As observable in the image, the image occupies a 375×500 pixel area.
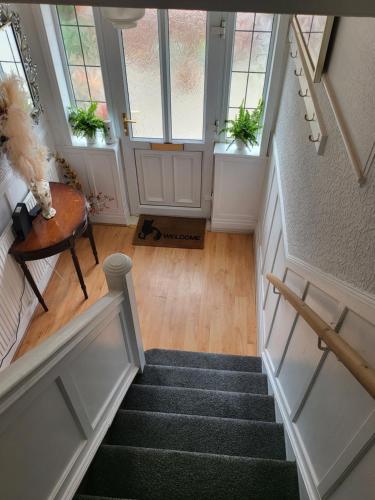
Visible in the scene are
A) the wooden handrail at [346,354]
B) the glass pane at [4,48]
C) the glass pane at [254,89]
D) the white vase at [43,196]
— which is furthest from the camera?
the glass pane at [254,89]

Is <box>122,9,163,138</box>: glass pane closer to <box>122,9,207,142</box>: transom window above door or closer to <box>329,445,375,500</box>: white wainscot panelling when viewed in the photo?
<box>122,9,207,142</box>: transom window above door

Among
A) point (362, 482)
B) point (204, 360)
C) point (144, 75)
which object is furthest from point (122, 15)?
point (204, 360)

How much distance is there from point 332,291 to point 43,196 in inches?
91.1

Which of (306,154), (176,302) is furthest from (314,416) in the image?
(176,302)

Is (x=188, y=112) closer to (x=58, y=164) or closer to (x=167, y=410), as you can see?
(x=58, y=164)

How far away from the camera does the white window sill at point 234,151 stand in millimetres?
3328

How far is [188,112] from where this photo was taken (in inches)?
132

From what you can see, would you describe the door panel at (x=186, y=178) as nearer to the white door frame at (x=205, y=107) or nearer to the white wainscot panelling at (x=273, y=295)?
the white door frame at (x=205, y=107)

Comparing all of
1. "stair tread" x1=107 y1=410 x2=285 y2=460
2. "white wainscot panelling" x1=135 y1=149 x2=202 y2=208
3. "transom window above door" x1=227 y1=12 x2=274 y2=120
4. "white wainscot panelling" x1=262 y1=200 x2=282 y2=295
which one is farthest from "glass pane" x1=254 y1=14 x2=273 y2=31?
"stair tread" x1=107 y1=410 x2=285 y2=460

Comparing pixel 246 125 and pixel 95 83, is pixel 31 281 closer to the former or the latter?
pixel 95 83

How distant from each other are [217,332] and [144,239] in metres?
1.33

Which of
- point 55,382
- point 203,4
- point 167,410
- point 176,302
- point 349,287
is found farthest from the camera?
point 176,302

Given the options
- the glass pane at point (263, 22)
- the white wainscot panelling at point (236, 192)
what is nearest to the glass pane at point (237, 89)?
the glass pane at point (263, 22)

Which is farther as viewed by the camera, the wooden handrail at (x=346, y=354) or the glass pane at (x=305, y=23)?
the glass pane at (x=305, y=23)
